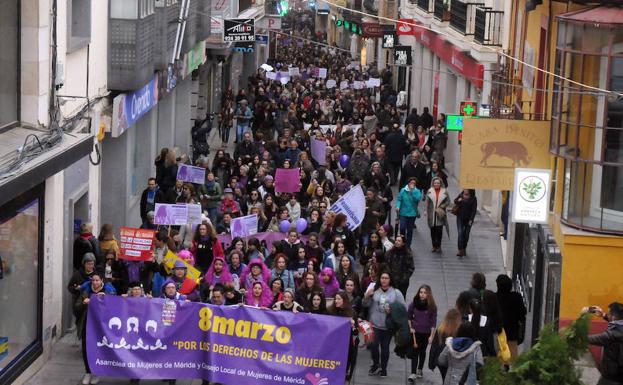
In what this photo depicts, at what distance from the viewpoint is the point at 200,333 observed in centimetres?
1606

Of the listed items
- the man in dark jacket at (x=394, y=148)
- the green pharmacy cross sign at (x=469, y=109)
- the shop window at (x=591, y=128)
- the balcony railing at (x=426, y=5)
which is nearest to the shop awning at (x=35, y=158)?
the shop window at (x=591, y=128)

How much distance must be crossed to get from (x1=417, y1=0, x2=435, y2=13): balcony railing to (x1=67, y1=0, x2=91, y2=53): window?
21.1 m

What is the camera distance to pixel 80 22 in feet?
67.1

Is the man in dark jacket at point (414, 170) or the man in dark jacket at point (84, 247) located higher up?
the man in dark jacket at point (414, 170)

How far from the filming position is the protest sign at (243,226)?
69.3ft

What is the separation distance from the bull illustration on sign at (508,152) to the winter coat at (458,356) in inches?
149

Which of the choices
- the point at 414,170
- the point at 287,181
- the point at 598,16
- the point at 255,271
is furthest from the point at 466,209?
the point at 598,16

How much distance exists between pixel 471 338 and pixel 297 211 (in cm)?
802

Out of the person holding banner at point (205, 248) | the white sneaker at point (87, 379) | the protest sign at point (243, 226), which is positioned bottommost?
the white sneaker at point (87, 379)

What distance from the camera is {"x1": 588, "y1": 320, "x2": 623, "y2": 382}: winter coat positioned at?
13726mm

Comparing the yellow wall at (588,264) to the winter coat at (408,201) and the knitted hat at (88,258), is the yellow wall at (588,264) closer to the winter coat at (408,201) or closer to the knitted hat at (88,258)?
the knitted hat at (88,258)

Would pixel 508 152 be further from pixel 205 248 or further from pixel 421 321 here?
pixel 205 248

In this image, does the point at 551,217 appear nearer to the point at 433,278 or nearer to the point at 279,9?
the point at 433,278

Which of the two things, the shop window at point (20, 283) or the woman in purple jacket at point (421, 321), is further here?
the woman in purple jacket at point (421, 321)
